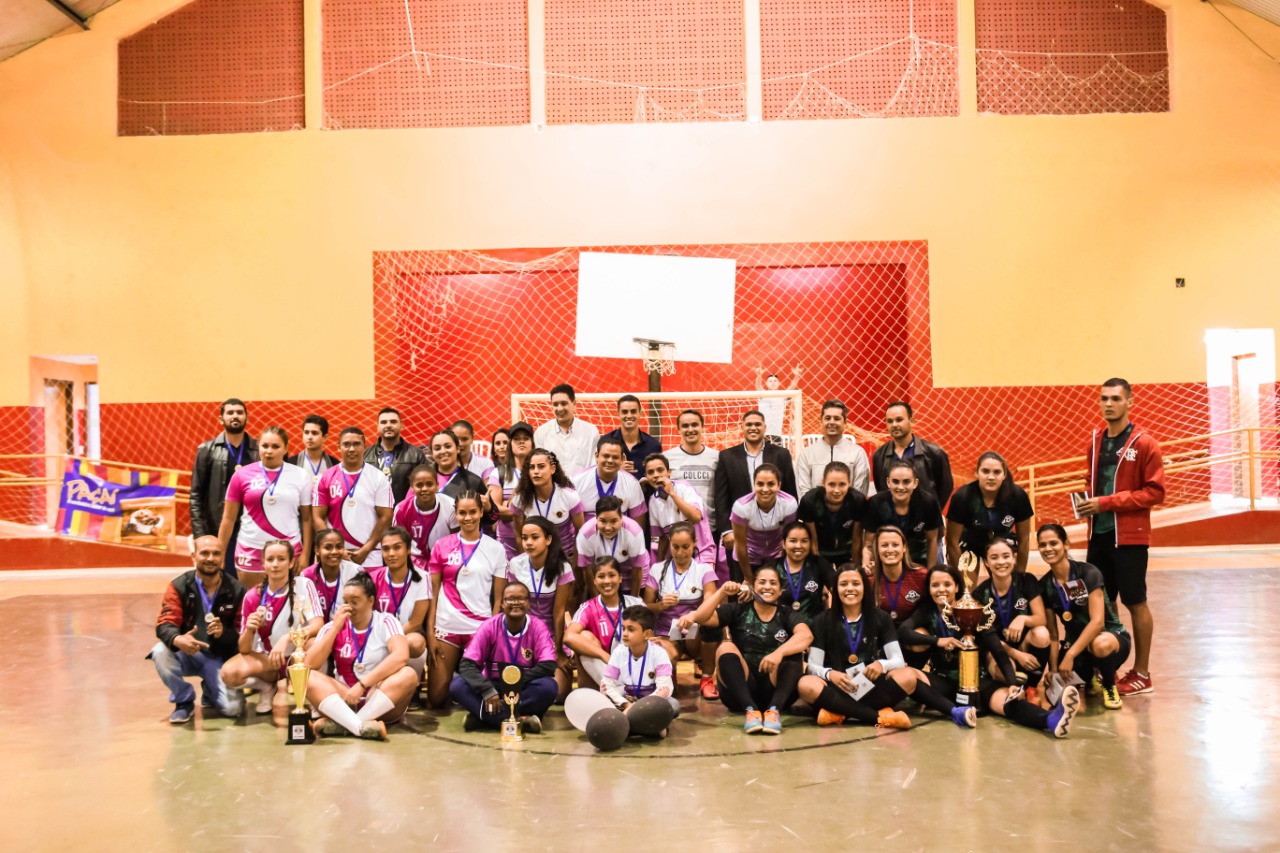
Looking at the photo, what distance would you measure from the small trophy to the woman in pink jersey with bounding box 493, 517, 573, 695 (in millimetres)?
622

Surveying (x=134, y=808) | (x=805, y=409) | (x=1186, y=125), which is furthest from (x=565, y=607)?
(x=1186, y=125)

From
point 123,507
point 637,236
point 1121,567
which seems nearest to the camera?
point 1121,567

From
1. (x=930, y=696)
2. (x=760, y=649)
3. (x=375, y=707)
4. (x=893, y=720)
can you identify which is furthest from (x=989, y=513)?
(x=375, y=707)

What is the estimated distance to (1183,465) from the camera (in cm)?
1283

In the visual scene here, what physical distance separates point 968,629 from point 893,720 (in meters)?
0.65

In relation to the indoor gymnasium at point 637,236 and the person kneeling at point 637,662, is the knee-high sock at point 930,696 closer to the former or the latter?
the person kneeling at point 637,662

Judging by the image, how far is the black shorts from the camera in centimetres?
633

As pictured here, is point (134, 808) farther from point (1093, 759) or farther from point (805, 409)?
point (805, 409)

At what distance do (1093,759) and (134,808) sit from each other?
4.17 m

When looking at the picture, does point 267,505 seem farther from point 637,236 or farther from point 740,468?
point 637,236

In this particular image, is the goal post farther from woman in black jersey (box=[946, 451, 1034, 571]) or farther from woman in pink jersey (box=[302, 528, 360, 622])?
woman in pink jersey (box=[302, 528, 360, 622])

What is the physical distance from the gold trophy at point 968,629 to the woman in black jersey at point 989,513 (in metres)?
0.51

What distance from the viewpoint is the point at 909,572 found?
20.5ft

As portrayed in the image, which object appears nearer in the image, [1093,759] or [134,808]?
[134,808]
